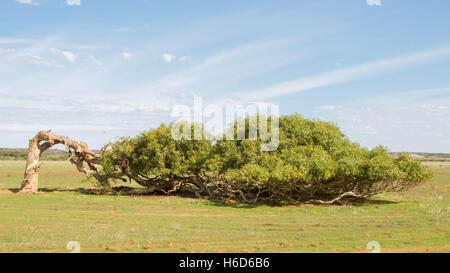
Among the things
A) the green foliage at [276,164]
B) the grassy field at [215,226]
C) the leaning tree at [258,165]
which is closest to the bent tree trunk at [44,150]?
the leaning tree at [258,165]

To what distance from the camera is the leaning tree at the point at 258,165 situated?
71.5 ft

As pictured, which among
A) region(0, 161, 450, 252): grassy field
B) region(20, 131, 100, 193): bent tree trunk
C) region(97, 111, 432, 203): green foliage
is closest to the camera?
region(0, 161, 450, 252): grassy field

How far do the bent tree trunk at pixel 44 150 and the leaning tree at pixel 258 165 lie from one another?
72 mm

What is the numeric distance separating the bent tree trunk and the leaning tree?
0.07 metres

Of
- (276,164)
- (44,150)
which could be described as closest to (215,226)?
(276,164)

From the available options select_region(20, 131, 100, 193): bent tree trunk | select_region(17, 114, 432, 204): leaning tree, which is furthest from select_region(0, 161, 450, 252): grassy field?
select_region(20, 131, 100, 193): bent tree trunk

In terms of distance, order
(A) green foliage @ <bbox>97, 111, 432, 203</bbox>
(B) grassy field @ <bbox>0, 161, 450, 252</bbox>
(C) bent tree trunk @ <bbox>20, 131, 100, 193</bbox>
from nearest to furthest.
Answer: (B) grassy field @ <bbox>0, 161, 450, 252</bbox>, (A) green foliage @ <bbox>97, 111, 432, 203</bbox>, (C) bent tree trunk @ <bbox>20, 131, 100, 193</bbox>

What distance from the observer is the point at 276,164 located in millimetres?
22422

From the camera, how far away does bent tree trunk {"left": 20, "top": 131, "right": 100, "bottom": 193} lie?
27797 mm

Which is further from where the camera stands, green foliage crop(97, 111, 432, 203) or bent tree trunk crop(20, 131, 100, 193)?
bent tree trunk crop(20, 131, 100, 193)

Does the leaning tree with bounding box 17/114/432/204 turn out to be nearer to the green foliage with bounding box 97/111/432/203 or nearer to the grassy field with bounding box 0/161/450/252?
the green foliage with bounding box 97/111/432/203

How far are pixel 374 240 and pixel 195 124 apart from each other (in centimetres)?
1866

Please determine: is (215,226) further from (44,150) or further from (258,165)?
(44,150)
